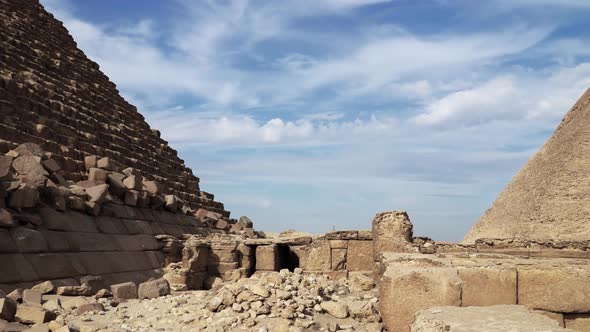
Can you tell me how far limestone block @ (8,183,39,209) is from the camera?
10.4 metres

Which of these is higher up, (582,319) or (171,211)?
(171,211)

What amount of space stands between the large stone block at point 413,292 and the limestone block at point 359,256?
19.9 feet

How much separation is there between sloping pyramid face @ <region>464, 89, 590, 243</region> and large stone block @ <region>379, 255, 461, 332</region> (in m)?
10.8

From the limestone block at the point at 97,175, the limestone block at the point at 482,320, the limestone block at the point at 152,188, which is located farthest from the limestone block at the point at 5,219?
the limestone block at the point at 482,320

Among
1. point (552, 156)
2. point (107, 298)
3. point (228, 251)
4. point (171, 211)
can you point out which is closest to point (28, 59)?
point (171, 211)

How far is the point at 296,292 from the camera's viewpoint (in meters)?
7.84

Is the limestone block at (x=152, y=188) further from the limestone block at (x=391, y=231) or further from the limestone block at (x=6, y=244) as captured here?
the limestone block at (x=391, y=231)

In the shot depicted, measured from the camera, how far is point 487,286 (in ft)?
17.4

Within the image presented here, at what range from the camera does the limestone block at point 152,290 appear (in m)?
10.3

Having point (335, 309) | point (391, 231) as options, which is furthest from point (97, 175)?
point (335, 309)

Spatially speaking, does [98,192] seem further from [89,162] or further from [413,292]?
[413,292]

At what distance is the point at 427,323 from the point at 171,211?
1492 centimetres

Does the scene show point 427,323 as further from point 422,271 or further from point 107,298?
point 107,298

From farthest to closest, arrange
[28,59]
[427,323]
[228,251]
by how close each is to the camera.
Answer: [28,59]
[228,251]
[427,323]
